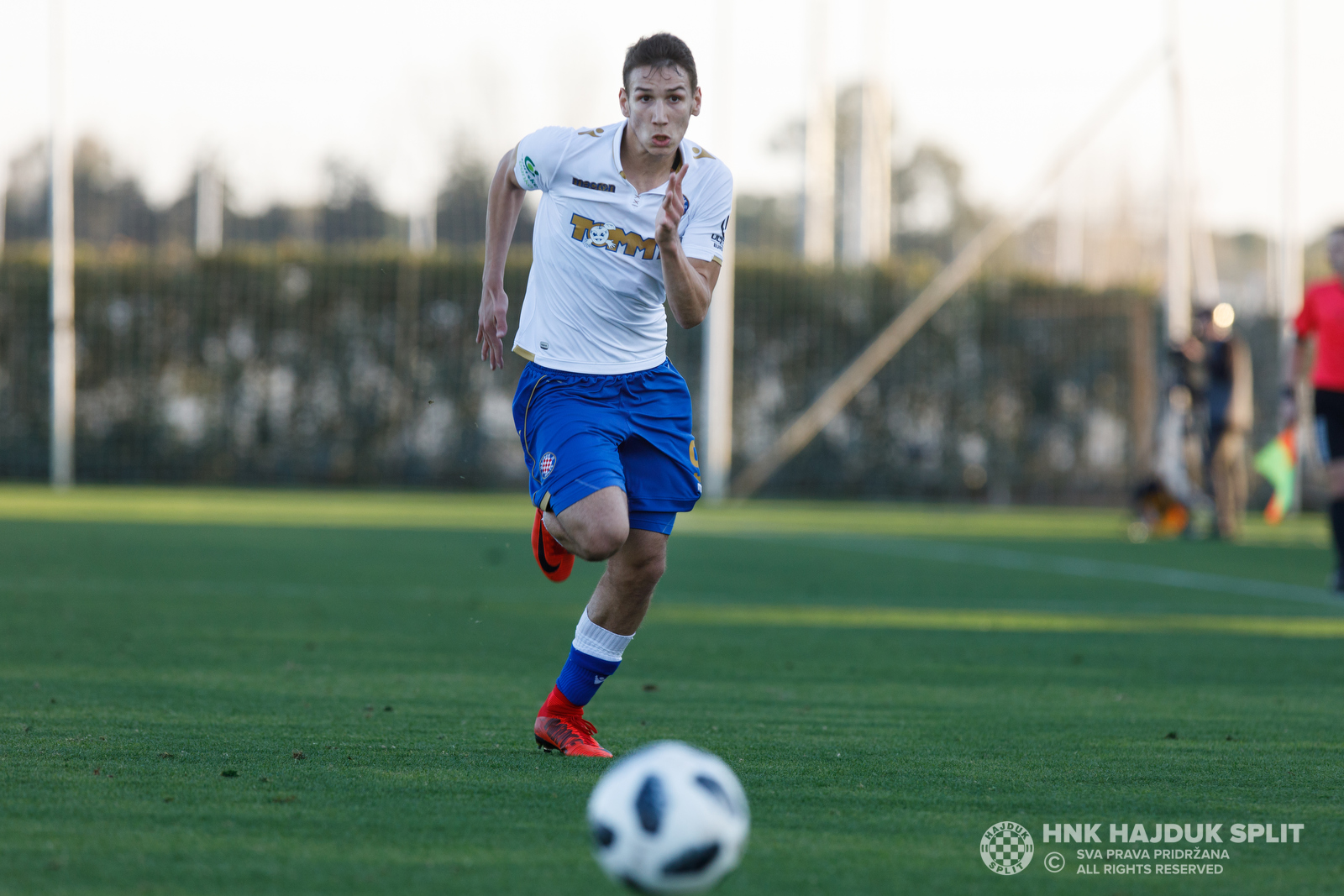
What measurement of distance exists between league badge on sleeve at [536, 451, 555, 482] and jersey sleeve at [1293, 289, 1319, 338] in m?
6.97

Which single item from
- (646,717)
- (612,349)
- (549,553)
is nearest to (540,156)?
(612,349)

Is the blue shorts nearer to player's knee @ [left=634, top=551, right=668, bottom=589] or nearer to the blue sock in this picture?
player's knee @ [left=634, top=551, right=668, bottom=589]

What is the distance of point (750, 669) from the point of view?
6270 millimetres

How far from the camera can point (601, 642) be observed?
452 cm

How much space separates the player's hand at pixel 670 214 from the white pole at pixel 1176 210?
52.8 feet

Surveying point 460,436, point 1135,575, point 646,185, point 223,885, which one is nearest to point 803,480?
point 460,436

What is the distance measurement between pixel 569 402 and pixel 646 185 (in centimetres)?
70

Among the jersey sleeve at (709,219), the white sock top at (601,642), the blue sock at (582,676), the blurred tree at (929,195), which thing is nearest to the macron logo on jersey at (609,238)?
the jersey sleeve at (709,219)

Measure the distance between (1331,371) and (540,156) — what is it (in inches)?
264

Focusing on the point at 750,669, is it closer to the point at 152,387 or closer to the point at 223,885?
the point at 223,885

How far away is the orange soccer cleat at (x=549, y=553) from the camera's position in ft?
15.5

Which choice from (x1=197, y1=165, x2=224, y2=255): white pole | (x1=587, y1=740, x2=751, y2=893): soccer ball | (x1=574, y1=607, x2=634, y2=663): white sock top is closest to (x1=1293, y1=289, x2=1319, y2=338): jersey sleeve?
(x1=574, y1=607, x2=634, y2=663): white sock top

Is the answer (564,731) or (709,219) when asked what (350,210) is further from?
(564,731)

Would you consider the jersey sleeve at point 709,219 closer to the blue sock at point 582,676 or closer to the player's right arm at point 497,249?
the player's right arm at point 497,249
